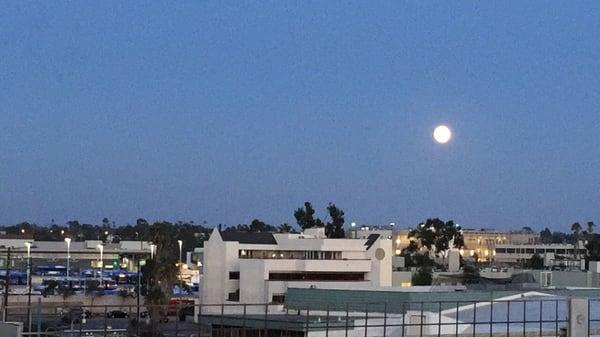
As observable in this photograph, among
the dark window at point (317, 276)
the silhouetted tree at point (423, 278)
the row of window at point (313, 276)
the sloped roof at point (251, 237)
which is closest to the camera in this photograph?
the dark window at point (317, 276)

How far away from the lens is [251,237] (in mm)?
88562

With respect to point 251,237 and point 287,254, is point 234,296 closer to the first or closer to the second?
point 287,254

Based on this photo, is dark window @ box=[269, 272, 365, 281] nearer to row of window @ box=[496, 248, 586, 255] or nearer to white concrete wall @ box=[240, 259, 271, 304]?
white concrete wall @ box=[240, 259, 271, 304]

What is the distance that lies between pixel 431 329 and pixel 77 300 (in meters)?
55.3

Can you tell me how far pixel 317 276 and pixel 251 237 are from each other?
6923 millimetres

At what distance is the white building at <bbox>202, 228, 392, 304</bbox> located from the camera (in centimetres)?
8056

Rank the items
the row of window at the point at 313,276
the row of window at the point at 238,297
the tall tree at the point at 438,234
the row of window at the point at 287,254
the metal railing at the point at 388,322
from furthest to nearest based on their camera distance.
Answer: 1. the tall tree at the point at 438,234
2. the row of window at the point at 287,254
3. the row of window at the point at 313,276
4. the row of window at the point at 238,297
5. the metal railing at the point at 388,322

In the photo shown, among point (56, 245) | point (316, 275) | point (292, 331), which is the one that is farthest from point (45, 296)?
point (56, 245)

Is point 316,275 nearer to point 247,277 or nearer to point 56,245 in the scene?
point 247,277

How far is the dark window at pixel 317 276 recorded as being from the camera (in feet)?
269

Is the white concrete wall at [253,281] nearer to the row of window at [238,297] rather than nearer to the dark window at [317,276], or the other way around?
the row of window at [238,297]

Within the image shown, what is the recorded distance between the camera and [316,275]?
279 ft

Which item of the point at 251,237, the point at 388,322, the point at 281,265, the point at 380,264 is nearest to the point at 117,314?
the point at 281,265

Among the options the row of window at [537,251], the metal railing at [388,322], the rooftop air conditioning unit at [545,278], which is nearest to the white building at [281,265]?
the rooftop air conditioning unit at [545,278]
